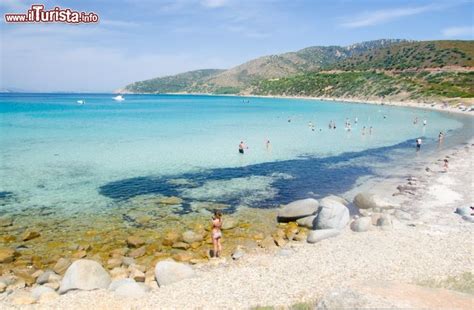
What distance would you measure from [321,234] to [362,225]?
2.12 meters

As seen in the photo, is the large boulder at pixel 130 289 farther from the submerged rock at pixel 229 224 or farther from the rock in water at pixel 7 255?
the submerged rock at pixel 229 224

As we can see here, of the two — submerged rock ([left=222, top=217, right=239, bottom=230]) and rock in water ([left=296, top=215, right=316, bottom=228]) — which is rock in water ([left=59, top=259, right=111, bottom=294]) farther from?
rock in water ([left=296, top=215, right=316, bottom=228])

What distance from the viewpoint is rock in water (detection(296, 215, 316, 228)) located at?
767 inches

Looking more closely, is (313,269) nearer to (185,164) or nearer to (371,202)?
(371,202)

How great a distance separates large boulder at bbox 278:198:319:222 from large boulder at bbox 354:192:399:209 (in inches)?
128

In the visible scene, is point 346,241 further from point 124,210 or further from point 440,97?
point 440,97

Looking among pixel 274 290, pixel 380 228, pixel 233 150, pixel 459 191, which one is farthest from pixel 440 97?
pixel 274 290

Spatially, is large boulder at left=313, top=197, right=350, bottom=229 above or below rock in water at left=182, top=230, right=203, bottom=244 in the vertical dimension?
above

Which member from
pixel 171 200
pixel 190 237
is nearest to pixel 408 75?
pixel 171 200

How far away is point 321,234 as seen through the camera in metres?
17.4

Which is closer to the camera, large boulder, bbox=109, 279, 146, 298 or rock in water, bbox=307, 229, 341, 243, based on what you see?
large boulder, bbox=109, 279, 146, 298

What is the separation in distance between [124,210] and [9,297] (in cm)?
880

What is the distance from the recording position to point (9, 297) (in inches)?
501

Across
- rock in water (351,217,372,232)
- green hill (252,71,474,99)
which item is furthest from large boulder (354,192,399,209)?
green hill (252,71,474,99)
